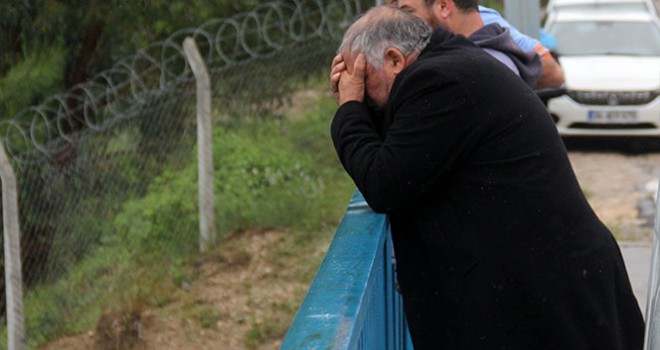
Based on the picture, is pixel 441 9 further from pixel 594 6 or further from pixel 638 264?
pixel 594 6

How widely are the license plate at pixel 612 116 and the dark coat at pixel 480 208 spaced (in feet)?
33.2

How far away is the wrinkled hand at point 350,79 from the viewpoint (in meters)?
2.69

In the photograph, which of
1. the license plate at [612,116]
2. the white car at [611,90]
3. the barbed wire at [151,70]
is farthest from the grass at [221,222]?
the license plate at [612,116]

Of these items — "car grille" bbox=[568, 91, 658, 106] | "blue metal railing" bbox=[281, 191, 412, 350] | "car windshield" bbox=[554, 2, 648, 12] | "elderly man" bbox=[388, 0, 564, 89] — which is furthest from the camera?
"car windshield" bbox=[554, 2, 648, 12]

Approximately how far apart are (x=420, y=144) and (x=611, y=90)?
10.5 m

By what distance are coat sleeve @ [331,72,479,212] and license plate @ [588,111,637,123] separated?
10.3 metres

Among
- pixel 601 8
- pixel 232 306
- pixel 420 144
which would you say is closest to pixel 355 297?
pixel 420 144

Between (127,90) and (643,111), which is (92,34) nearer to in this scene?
(127,90)

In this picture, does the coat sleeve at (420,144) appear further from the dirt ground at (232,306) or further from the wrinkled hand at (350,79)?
the dirt ground at (232,306)

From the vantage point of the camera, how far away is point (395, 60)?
2691mm

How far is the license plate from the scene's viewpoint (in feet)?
40.9

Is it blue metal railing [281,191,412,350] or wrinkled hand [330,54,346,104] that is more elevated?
wrinkled hand [330,54,346,104]

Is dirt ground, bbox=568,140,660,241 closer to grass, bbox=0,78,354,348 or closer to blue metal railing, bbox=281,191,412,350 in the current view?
grass, bbox=0,78,354,348

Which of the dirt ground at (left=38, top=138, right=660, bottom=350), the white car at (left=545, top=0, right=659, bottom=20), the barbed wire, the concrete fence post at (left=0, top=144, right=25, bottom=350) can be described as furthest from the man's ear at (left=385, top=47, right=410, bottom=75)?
the white car at (left=545, top=0, right=659, bottom=20)
